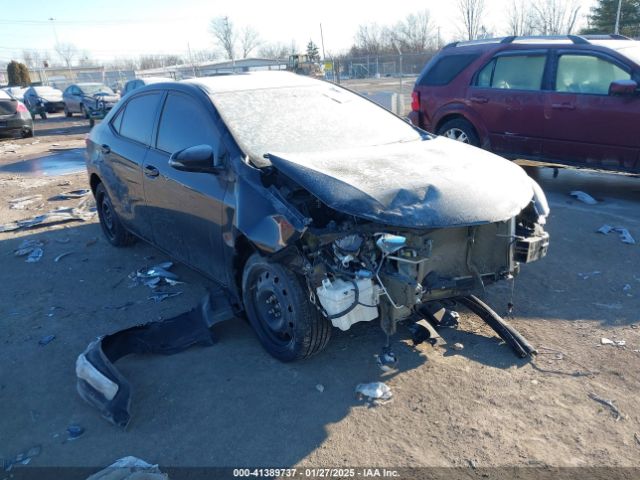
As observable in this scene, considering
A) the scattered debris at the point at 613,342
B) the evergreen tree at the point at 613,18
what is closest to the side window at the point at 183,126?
the scattered debris at the point at 613,342

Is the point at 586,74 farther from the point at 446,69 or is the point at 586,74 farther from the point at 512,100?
the point at 446,69

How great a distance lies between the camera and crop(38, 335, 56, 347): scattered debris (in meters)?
4.21

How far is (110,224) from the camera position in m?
6.31

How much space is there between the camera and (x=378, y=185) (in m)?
3.32

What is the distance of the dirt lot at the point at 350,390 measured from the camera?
2.88m

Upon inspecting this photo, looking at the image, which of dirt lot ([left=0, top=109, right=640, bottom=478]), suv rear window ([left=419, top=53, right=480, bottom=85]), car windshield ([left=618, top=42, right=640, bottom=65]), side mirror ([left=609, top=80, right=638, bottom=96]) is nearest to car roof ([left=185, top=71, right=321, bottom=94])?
dirt lot ([left=0, top=109, right=640, bottom=478])

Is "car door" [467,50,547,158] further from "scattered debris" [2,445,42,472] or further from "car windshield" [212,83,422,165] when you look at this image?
"scattered debris" [2,445,42,472]

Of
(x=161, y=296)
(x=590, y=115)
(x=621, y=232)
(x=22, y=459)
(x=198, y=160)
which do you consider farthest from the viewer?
(x=590, y=115)

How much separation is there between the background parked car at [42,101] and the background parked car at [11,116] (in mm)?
10091

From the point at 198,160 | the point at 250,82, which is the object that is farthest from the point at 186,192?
the point at 250,82

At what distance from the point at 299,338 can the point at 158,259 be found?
2.93 metres

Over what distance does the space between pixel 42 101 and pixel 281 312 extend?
27633 millimetres

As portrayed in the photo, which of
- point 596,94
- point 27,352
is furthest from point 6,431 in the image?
point 596,94

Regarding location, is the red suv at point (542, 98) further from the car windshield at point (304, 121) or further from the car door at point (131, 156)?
the car door at point (131, 156)
